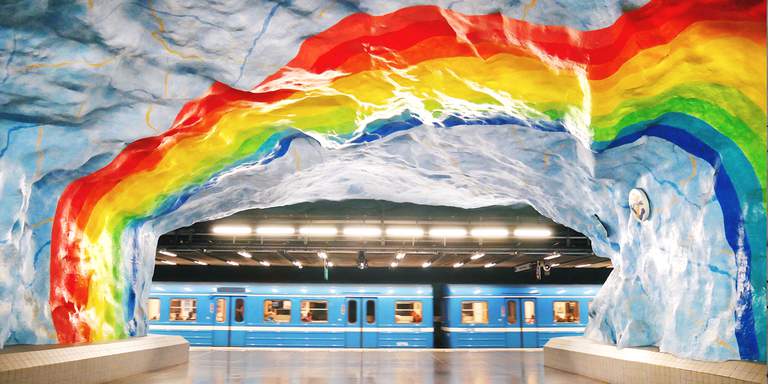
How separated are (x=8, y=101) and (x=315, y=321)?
40.4 ft

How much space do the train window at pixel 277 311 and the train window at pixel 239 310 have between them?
0.66 metres

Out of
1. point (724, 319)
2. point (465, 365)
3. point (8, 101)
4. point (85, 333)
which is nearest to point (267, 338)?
point (465, 365)

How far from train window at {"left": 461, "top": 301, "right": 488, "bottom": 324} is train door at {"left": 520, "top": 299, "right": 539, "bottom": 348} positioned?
3.71 feet

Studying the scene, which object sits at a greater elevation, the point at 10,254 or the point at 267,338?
the point at 10,254

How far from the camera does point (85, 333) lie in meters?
8.59

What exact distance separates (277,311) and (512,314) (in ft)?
23.1

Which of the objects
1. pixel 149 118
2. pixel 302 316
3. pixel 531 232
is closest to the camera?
pixel 149 118

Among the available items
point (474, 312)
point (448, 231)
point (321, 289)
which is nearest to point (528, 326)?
point (474, 312)

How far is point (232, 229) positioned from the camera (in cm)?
1359

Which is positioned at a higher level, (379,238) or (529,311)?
(379,238)

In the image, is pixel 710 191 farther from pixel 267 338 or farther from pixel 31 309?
pixel 267 338

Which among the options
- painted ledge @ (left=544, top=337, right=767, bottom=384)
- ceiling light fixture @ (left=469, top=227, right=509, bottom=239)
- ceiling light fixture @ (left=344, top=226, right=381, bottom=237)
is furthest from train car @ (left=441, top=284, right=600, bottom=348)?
painted ledge @ (left=544, top=337, right=767, bottom=384)

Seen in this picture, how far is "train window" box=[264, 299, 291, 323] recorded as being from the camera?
1708 cm

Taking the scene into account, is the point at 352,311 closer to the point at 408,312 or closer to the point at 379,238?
the point at 408,312
